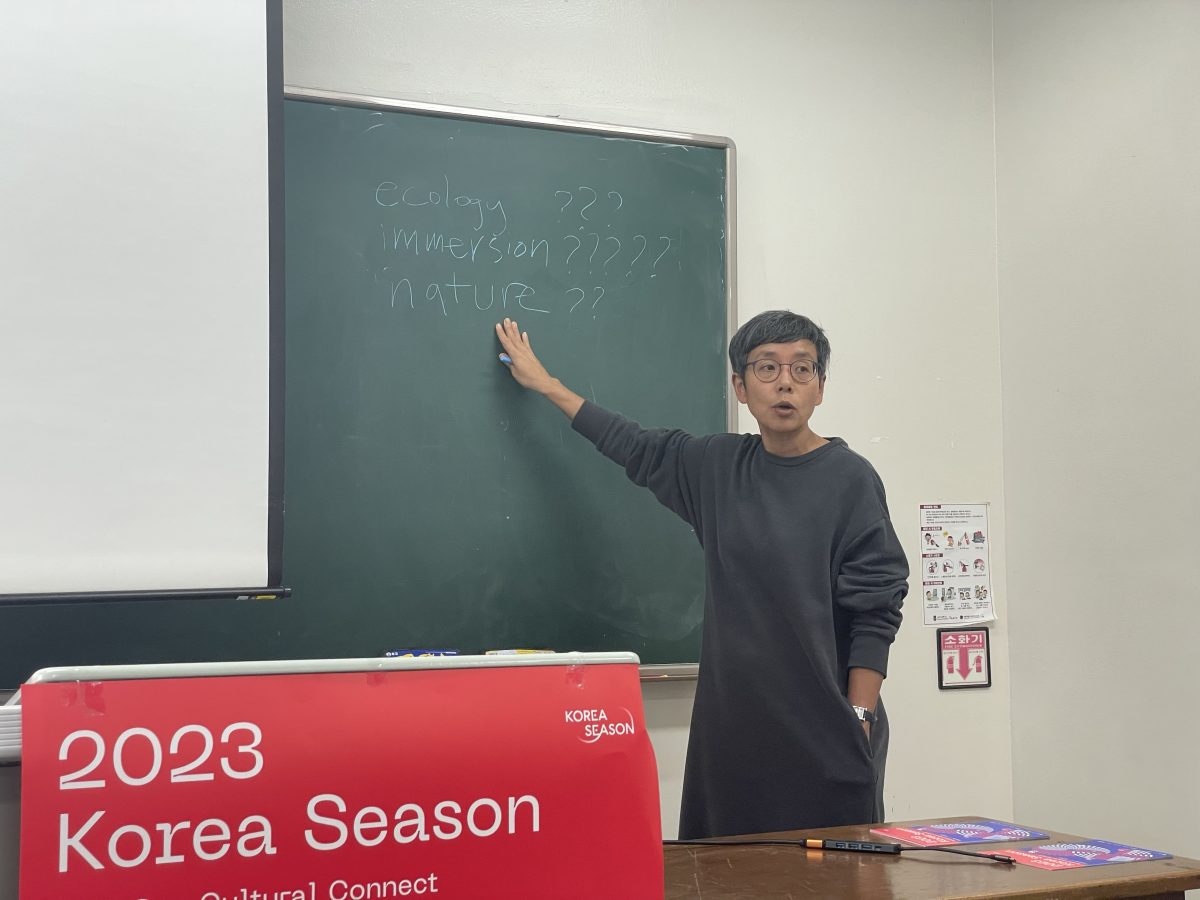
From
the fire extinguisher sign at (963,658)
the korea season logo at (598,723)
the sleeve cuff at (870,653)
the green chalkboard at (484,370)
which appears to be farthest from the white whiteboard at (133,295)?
the fire extinguisher sign at (963,658)

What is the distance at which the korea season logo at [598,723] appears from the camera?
85 cm

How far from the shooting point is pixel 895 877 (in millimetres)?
1186

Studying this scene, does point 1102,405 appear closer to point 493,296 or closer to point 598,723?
point 493,296

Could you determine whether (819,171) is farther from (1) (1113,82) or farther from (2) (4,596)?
(2) (4,596)

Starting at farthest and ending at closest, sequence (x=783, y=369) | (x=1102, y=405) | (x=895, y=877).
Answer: (x=1102, y=405) → (x=783, y=369) → (x=895, y=877)

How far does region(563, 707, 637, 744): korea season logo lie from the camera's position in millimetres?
849

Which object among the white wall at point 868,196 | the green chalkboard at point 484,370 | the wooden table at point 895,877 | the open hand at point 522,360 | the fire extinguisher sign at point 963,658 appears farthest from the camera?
the fire extinguisher sign at point 963,658

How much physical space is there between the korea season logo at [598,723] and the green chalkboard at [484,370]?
4.73 feet

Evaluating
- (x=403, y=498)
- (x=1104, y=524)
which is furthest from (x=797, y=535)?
(x=1104, y=524)

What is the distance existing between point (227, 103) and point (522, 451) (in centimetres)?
104

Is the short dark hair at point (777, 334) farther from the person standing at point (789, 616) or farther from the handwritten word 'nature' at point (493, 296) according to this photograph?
the handwritten word 'nature' at point (493, 296)

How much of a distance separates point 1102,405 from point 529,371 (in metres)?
1.41

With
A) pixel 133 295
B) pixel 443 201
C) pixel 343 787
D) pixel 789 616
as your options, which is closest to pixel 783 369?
pixel 789 616

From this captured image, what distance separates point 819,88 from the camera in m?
2.74
